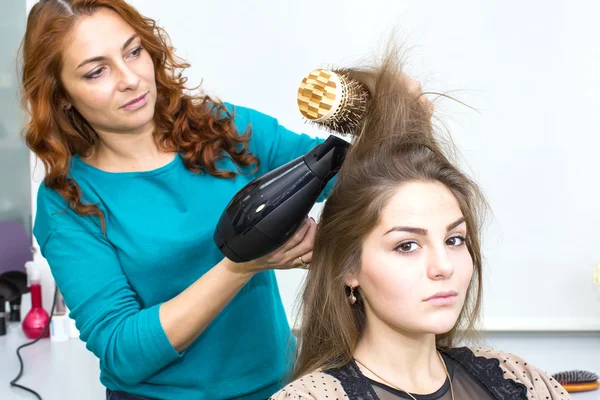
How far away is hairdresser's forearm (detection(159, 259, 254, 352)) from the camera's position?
1392mm

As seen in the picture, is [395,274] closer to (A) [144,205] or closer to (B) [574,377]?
(A) [144,205]

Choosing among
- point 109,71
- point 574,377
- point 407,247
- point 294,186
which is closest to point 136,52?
point 109,71

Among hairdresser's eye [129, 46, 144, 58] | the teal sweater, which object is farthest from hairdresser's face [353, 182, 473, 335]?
hairdresser's eye [129, 46, 144, 58]

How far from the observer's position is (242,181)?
5.40 feet

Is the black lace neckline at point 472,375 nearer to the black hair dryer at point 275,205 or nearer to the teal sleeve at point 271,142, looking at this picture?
the black hair dryer at point 275,205

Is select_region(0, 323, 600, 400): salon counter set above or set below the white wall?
below

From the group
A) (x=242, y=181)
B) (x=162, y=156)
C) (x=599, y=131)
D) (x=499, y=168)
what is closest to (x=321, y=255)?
(x=242, y=181)

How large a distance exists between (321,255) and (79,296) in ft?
1.55

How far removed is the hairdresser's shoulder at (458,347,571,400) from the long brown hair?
0.60 feet

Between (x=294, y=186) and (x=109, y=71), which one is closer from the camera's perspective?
(x=294, y=186)

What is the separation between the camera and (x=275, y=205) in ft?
4.15

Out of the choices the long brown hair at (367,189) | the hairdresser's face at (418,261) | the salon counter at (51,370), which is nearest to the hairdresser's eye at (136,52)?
the long brown hair at (367,189)

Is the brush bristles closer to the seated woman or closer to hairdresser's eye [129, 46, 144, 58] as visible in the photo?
the seated woman

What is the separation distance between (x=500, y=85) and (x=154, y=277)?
1.18 metres
